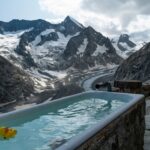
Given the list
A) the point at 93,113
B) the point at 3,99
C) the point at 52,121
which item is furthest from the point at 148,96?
the point at 3,99

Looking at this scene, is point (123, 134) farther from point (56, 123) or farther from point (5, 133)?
point (56, 123)

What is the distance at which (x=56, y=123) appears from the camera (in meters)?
10.9

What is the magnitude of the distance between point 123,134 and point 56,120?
365 cm

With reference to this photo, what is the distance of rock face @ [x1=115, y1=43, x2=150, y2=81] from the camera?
106438 millimetres

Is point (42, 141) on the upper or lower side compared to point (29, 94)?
upper

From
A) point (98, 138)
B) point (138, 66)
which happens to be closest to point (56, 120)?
point (98, 138)

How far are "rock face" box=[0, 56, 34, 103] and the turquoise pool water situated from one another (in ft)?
404

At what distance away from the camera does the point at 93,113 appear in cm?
1258

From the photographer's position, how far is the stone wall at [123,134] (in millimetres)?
6335

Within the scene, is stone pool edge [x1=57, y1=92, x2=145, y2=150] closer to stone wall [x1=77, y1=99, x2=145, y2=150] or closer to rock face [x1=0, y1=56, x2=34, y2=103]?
stone wall [x1=77, y1=99, x2=145, y2=150]

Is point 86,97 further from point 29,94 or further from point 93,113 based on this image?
point 29,94

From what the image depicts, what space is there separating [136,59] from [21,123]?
115 metres

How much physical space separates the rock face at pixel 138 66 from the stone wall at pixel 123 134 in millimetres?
91543

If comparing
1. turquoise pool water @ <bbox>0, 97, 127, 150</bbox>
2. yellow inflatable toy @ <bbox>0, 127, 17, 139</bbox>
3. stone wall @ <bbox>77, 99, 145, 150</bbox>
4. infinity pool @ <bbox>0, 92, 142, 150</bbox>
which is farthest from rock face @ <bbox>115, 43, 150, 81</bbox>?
yellow inflatable toy @ <bbox>0, 127, 17, 139</bbox>
